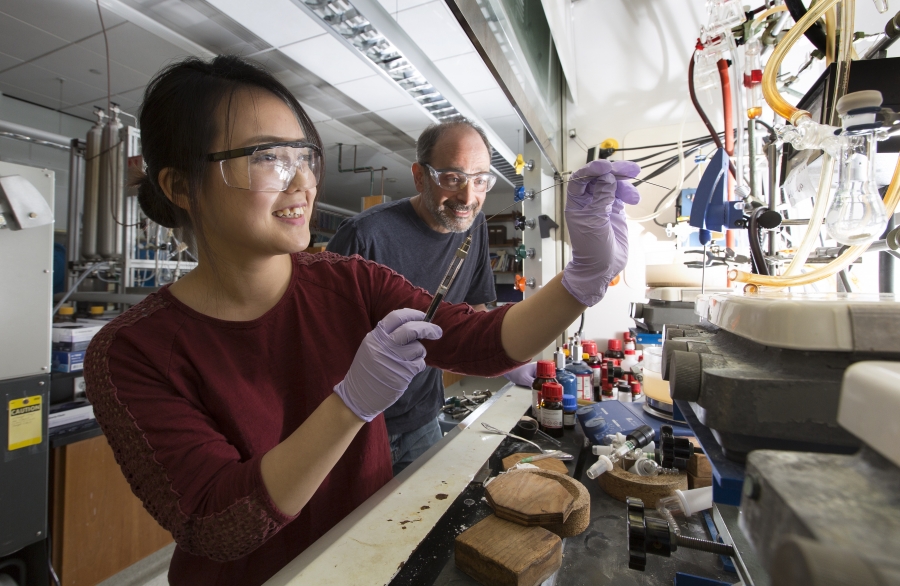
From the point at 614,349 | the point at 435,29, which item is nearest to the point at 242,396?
the point at 614,349

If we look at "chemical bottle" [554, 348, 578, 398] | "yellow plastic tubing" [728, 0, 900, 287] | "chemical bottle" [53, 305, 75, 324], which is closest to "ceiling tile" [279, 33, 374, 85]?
"chemical bottle" [53, 305, 75, 324]

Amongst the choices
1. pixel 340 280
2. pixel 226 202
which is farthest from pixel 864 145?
pixel 226 202

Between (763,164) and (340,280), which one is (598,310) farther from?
(340,280)

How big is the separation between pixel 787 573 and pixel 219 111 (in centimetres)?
101

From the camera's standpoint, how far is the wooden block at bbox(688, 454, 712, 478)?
0.92 metres

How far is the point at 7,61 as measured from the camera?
3.72 m

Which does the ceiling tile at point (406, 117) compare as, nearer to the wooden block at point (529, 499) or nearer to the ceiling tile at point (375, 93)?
the ceiling tile at point (375, 93)

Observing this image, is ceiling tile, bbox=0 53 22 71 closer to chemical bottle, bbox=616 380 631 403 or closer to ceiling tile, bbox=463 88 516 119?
ceiling tile, bbox=463 88 516 119

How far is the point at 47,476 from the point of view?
67.4 inches

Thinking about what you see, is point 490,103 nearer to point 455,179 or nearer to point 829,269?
point 455,179

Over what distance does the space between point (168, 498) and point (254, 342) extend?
0.31 m

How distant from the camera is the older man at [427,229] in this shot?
1.51 meters

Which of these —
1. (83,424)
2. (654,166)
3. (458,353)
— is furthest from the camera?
(654,166)

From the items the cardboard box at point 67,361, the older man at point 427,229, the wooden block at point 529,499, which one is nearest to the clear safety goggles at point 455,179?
the older man at point 427,229
